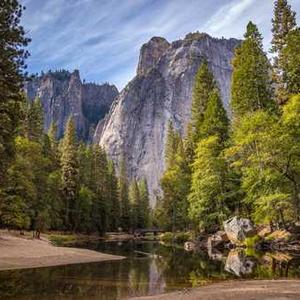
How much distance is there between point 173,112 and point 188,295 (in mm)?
159449

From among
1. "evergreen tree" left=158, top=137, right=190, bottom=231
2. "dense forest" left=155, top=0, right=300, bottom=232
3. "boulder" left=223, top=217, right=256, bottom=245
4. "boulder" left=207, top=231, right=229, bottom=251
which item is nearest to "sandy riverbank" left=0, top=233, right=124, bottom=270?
"boulder" left=223, top=217, right=256, bottom=245

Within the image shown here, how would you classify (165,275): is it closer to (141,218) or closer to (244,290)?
(244,290)

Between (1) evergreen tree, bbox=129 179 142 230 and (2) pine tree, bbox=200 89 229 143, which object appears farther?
(1) evergreen tree, bbox=129 179 142 230

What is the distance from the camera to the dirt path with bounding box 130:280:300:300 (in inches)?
497

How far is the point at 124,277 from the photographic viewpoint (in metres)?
19.6

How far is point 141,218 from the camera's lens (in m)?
106

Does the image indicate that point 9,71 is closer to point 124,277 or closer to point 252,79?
point 124,277

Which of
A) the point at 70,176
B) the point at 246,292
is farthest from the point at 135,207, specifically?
the point at 246,292

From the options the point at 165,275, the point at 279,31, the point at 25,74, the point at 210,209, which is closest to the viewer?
the point at 165,275

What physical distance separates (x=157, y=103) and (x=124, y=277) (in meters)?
160

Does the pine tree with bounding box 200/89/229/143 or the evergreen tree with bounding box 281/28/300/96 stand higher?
the evergreen tree with bounding box 281/28/300/96

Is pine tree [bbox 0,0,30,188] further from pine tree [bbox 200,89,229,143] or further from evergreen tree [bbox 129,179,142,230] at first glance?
evergreen tree [bbox 129,179,142,230]

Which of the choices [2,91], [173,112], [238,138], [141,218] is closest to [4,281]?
[2,91]

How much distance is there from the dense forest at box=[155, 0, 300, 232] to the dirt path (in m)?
17.5
